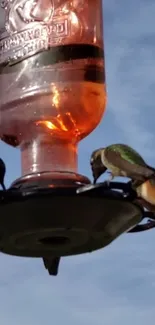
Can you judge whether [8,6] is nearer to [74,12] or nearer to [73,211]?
[74,12]

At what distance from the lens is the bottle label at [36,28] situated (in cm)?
320

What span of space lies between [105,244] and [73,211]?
28 centimetres

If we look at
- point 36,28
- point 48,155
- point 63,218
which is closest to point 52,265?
point 48,155

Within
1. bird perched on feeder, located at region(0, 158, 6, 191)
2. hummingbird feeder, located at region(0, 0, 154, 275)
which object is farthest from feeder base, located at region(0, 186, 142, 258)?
bird perched on feeder, located at region(0, 158, 6, 191)

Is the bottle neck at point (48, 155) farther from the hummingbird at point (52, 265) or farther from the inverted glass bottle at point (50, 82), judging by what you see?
the hummingbird at point (52, 265)

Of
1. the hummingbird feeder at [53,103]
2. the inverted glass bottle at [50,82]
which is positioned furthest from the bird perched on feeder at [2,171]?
the inverted glass bottle at [50,82]

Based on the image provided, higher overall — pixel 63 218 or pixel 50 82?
pixel 50 82

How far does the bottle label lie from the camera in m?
3.20

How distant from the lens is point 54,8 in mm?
3295

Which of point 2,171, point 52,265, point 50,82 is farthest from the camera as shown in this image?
point 52,265

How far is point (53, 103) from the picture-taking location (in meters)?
3.24

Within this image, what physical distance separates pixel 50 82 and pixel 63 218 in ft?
1.80

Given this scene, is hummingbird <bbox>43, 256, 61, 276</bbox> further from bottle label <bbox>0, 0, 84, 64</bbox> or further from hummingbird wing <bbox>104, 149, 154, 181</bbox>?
bottle label <bbox>0, 0, 84, 64</bbox>

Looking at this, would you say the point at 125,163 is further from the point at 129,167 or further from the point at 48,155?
the point at 48,155
